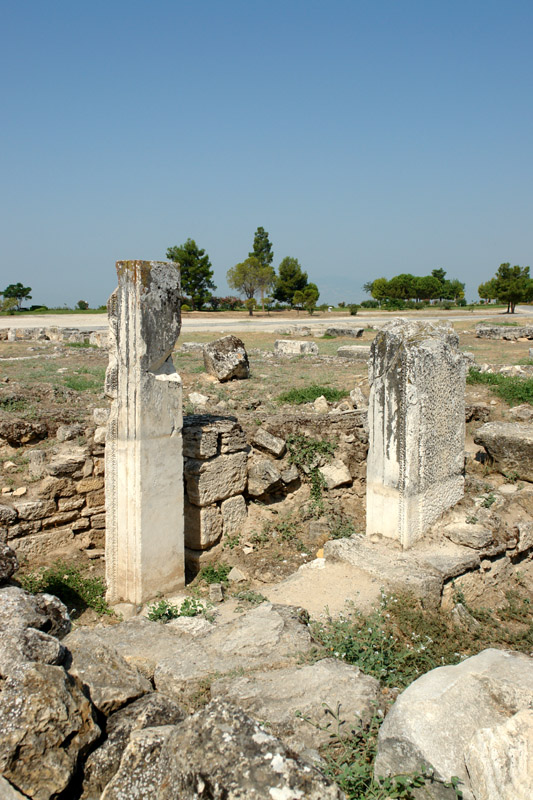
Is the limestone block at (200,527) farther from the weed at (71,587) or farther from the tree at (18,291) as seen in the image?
the tree at (18,291)

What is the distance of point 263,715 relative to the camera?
3.38 m

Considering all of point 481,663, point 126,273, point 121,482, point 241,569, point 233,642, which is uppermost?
point 126,273

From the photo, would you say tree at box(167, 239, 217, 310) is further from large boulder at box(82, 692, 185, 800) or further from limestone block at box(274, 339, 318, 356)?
large boulder at box(82, 692, 185, 800)

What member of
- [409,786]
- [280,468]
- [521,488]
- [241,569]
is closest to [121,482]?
[241,569]

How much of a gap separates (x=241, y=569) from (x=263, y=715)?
3431 mm

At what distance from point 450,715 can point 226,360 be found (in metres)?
9.44

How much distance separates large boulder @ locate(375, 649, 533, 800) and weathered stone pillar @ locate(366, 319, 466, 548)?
2395mm

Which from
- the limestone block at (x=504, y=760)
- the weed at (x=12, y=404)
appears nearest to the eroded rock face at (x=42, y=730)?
the limestone block at (x=504, y=760)

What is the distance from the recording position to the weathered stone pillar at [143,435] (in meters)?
5.51

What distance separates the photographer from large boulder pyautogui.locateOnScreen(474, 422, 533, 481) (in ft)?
24.5

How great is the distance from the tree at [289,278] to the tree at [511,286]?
1599 cm

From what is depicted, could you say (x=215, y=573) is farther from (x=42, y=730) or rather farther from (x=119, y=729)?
(x=42, y=730)

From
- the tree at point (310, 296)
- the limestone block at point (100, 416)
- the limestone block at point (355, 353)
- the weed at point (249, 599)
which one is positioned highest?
the tree at point (310, 296)

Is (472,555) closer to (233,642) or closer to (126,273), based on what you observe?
(233,642)
